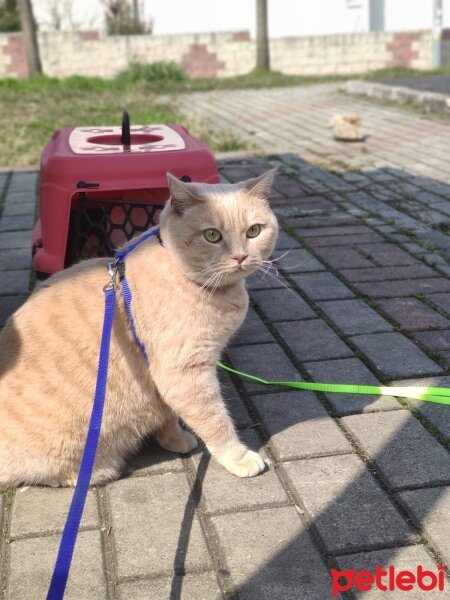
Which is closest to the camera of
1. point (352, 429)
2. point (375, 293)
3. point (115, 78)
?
point (352, 429)

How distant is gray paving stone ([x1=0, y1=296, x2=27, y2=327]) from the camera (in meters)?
3.97

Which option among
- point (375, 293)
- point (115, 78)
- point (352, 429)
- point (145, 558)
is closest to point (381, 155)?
point (375, 293)

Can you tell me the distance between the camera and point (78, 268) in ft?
9.01

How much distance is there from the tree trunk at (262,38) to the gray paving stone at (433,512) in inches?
641

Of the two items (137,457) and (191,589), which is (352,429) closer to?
(137,457)

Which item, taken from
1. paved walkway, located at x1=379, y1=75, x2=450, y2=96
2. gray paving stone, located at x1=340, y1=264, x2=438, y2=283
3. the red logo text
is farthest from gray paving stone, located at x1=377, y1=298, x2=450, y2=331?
paved walkway, located at x1=379, y1=75, x2=450, y2=96

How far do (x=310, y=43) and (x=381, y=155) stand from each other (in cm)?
1166

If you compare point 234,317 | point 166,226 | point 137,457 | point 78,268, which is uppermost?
point 166,226

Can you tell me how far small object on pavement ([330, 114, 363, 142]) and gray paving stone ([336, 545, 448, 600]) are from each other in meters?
6.76

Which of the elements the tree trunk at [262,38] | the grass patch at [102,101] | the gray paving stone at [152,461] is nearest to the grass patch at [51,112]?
the grass patch at [102,101]

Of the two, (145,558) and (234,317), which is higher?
(234,317)

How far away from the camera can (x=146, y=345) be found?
256cm

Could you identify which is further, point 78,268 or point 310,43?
point 310,43

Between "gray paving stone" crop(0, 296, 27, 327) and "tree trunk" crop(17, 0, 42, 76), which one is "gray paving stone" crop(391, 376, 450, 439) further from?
"tree trunk" crop(17, 0, 42, 76)
